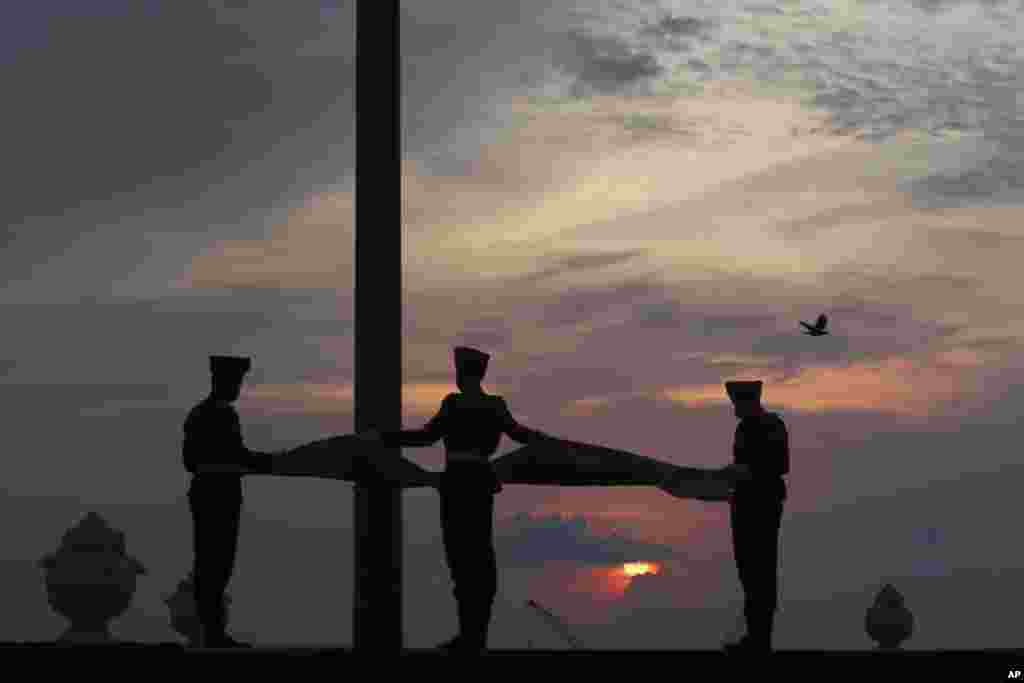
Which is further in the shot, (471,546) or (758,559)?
(758,559)

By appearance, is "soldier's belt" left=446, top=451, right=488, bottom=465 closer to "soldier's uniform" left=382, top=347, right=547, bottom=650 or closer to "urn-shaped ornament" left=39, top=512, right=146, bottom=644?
"soldier's uniform" left=382, top=347, right=547, bottom=650

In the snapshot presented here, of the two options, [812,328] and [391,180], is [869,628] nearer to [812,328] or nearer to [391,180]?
[812,328]

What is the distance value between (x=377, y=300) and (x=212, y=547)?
247 cm

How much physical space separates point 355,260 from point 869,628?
2189 cm

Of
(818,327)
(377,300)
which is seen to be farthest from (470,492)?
(818,327)

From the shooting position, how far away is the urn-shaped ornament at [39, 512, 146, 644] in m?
38.2

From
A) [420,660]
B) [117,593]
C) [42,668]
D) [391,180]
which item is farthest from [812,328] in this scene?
[117,593]

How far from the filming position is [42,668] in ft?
34.4

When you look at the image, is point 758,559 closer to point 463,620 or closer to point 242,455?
point 463,620

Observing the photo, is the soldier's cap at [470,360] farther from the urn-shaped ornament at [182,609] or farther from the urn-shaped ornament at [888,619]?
the urn-shaped ornament at [182,609]

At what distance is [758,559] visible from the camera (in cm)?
1232

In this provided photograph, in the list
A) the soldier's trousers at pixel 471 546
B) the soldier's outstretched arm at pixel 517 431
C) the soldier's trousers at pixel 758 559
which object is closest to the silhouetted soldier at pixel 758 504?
the soldier's trousers at pixel 758 559

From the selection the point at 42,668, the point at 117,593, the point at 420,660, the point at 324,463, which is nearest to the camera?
the point at 42,668

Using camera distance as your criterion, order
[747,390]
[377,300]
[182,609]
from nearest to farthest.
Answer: [747,390] < [377,300] < [182,609]
